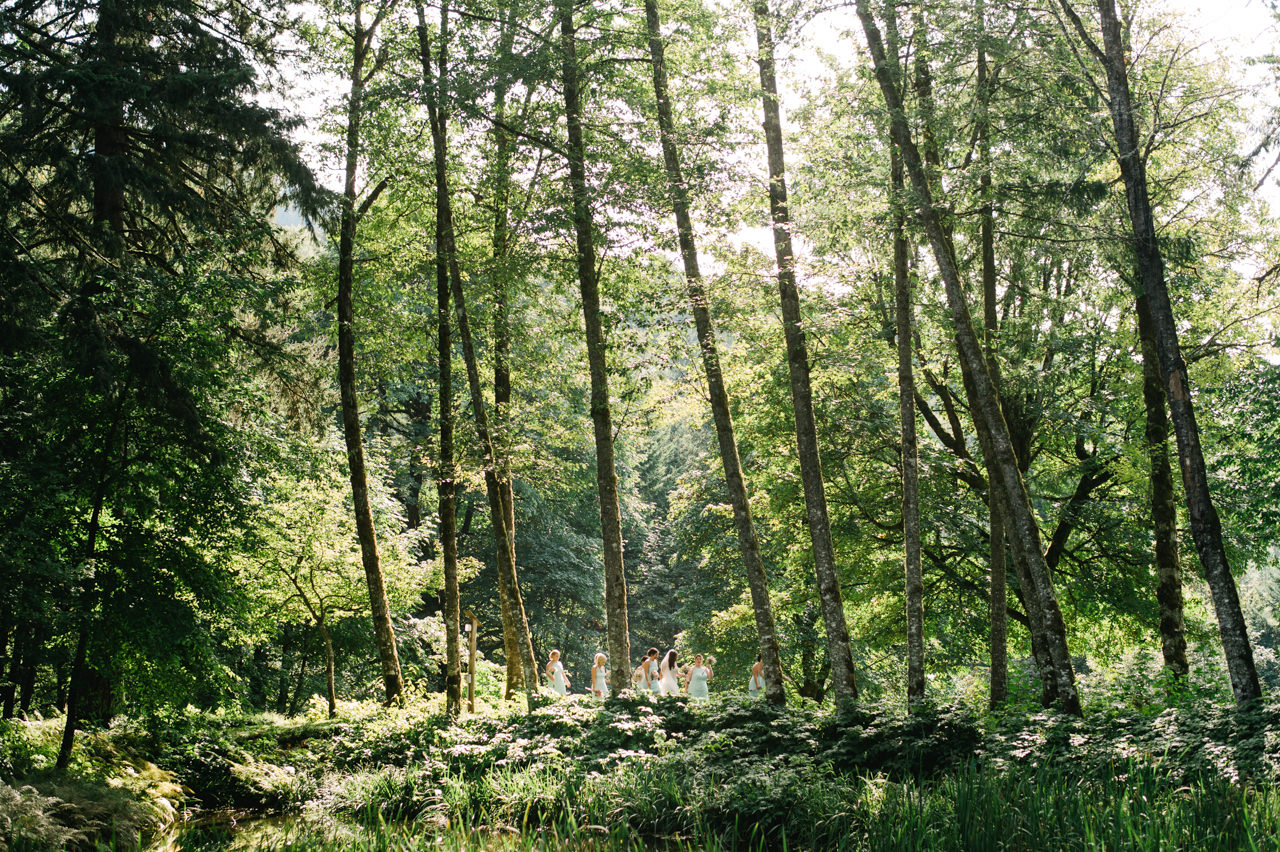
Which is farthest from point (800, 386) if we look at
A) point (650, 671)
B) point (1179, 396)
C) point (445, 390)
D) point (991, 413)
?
point (650, 671)

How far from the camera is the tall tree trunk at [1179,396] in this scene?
8172mm

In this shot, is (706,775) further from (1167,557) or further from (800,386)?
(1167,557)

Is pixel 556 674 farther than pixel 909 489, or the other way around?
pixel 556 674

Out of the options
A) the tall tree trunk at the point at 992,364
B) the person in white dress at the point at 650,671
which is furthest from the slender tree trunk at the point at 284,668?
the tall tree trunk at the point at 992,364

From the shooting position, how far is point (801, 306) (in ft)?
38.9

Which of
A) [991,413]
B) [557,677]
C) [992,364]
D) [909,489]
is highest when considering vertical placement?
[992,364]

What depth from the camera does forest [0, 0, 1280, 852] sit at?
712 centimetres

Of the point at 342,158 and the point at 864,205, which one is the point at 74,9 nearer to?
the point at 342,158

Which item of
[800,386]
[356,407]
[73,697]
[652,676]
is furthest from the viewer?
[652,676]

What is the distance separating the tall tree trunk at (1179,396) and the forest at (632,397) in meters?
0.05

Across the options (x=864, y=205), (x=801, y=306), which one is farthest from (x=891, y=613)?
(x=864, y=205)

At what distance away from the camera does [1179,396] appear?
854 centimetres

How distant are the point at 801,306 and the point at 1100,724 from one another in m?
6.53

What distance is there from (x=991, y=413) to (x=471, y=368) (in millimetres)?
7398
